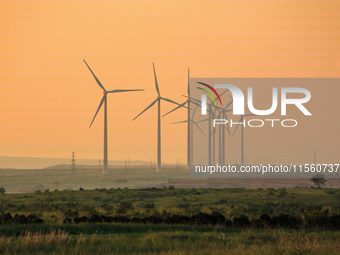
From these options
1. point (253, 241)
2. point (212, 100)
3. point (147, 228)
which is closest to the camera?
point (253, 241)

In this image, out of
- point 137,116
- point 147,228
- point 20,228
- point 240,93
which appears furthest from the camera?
point 137,116

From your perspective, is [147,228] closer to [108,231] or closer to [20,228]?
[108,231]

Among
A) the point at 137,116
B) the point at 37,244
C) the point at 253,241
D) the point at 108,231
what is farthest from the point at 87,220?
the point at 137,116

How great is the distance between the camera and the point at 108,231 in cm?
2738

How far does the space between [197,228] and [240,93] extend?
42884mm

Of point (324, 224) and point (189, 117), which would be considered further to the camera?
point (189, 117)

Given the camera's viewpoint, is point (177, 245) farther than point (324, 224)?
No

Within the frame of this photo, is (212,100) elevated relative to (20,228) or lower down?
elevated

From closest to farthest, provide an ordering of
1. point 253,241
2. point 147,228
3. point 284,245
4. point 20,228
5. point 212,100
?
point 284,245 < point 253,241 < point 20,228 < point 147,228 < point 212,100

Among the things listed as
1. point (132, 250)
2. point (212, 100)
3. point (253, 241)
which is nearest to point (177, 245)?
point (132, 250)

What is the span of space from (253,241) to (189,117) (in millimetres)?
98166

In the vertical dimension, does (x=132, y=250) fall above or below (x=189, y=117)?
below

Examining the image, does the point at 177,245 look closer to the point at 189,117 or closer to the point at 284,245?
the point at 284,245

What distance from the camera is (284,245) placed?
19.8m
